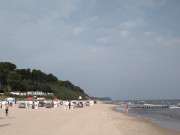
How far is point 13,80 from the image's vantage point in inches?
3757

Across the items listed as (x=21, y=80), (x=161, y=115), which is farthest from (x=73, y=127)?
(x=21, y=80)

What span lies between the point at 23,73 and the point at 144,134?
11720cm

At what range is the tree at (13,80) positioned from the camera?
95188 mm

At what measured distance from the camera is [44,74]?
460ft

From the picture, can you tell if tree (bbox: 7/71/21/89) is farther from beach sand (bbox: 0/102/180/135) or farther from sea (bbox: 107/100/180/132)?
beach sand (bbox: 0/102/180/135)

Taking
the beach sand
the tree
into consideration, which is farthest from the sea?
the tree

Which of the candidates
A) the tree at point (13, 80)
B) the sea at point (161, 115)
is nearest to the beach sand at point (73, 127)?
the sea at point (161, 115)

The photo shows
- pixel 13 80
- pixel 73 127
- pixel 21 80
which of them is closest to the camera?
pixel 73 127

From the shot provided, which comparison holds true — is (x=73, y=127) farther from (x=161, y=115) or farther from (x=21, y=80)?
(x=21, y=80)

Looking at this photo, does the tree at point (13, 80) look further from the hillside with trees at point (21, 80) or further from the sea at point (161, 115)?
the sea at point (161, 115)

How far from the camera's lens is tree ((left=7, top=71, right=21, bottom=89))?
9519cm

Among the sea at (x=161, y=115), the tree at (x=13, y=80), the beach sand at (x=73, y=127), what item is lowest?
the sea at (x=161, y=115)

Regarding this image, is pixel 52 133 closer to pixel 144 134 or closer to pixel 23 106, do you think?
pixel 144 134

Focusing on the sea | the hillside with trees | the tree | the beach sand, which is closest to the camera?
the beach sand
